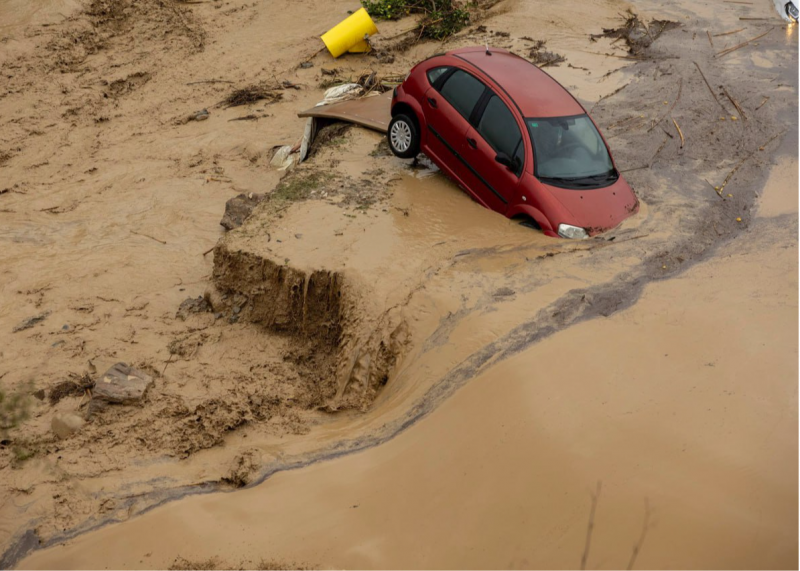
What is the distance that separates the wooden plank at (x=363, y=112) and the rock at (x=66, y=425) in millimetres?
5430

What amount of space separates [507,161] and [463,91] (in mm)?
1247

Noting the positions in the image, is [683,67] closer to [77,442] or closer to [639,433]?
[639,433]

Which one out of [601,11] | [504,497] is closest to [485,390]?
[504,497]

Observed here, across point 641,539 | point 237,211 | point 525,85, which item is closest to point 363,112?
point 237,211

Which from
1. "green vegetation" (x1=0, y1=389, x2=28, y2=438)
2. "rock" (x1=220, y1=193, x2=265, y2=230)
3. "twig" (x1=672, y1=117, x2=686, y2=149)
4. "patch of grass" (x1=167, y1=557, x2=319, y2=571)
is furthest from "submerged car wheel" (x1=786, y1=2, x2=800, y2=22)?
"green vegetation" (x1=0, y1=389, x2=28, y2=438)

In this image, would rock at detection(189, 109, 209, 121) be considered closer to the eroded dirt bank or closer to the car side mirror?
the car side mirror

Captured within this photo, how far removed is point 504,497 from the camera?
16.5 feet

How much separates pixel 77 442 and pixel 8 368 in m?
1.67

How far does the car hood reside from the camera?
7594 mm

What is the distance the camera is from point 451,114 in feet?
27.7

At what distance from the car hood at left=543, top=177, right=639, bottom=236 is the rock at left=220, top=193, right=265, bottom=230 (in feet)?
13.1

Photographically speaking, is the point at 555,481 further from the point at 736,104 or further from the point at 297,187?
the point at 736,104

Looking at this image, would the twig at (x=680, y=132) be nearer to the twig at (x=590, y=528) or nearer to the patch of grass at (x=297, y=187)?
the patch of grass at (x=297, y=187)

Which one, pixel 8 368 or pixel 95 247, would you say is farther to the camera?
pixel 95 247
